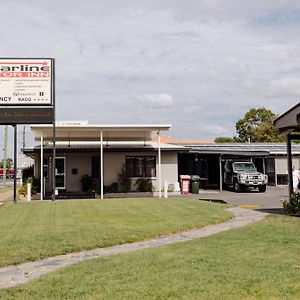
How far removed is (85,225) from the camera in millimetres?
13055

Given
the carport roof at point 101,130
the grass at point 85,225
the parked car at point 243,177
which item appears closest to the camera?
the grass at point 85,225

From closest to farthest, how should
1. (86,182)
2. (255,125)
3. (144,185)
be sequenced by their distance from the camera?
(144,185), (86,182), (255,125)

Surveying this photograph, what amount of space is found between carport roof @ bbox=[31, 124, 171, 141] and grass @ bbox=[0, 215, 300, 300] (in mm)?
16225

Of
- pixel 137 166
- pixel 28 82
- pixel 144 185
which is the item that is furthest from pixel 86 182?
pixel 28 82

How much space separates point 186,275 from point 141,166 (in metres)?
23.6

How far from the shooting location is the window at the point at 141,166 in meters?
30.1

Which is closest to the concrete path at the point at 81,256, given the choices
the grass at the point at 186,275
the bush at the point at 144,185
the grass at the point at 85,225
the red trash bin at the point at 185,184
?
the grass at the point at 85,225

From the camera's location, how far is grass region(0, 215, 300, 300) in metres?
5.80

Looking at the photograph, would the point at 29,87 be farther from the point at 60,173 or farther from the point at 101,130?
the point at 60,173

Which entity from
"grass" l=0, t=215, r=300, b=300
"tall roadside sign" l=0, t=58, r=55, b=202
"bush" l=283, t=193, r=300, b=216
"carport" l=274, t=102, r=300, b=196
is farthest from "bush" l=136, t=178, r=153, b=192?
"grass" l=0, t=215, r=300, b=300

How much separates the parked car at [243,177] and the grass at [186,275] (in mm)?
21126

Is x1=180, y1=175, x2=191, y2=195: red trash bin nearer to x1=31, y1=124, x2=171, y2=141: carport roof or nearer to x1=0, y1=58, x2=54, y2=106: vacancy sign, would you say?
x1=31, y1=124, x2=171, y2=141: carport roof

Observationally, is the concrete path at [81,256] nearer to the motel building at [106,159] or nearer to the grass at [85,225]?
the grass at [85,225]

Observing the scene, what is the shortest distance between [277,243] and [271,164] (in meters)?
29.7
